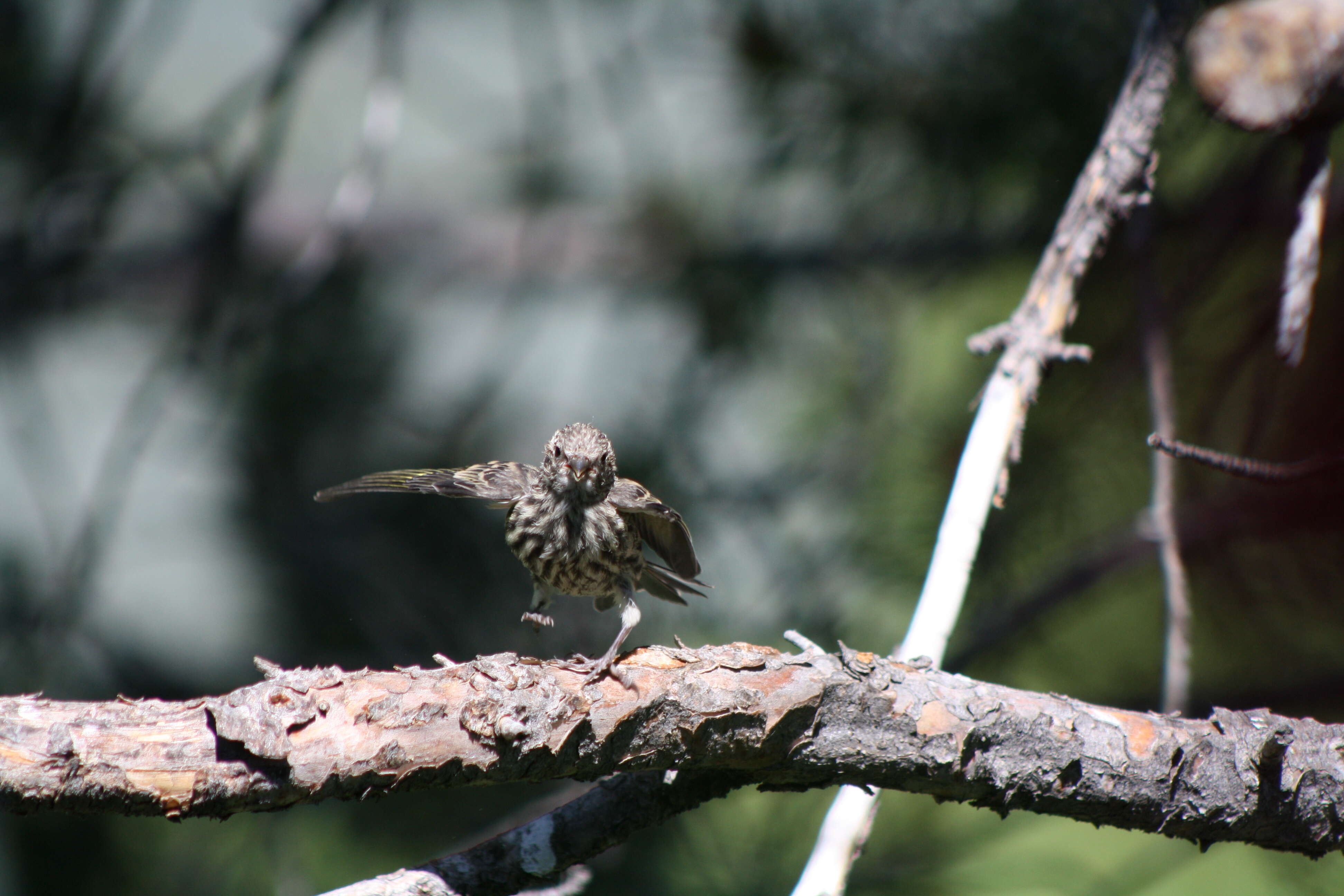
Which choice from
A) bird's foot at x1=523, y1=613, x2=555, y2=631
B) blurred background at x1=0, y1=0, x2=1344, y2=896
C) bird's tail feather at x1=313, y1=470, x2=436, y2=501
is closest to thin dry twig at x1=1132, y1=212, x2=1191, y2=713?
blurred background at x1=0, y1=0, x2=1344, y2=896

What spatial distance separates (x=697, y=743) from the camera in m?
1.26

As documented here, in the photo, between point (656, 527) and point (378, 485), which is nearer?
point (378, 485)

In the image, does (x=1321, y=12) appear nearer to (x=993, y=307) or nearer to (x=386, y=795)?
(x=993, y=307)

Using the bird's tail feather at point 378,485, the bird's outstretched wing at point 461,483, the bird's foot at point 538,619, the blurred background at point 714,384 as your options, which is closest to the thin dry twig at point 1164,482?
the blurred background at point 714,384

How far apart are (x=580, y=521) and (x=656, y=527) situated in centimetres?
24

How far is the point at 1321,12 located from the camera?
1511 mm

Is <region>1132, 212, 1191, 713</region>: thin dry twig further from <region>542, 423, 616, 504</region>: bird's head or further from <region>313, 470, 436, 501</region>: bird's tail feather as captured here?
<region>313, 470, 436, 501</region>: bird's tail feather

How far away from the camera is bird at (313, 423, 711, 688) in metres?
2.16

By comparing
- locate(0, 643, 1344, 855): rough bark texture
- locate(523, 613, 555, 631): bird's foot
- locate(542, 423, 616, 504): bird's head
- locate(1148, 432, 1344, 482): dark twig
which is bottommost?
locate(0, 643, 1344, 855): rough bark texture

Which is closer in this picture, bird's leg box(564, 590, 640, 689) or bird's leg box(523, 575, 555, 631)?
bird's leg box(564, 590, 640, 689)

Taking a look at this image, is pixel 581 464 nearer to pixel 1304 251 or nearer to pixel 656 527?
pixel 656 527

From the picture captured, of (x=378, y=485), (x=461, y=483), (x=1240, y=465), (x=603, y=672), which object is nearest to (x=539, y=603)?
(x=461, y=483)

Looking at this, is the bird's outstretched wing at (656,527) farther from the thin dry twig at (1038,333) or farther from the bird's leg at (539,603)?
the thin dry twig at (1038,333)

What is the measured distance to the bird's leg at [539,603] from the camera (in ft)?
7.15
